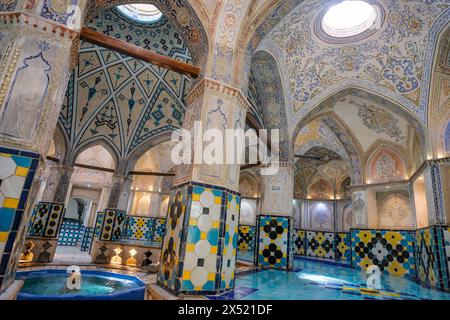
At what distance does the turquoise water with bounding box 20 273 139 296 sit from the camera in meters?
4.65

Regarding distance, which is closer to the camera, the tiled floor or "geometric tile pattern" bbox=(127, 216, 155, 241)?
the tiled floor

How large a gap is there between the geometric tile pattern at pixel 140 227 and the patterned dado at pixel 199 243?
32.4 ft

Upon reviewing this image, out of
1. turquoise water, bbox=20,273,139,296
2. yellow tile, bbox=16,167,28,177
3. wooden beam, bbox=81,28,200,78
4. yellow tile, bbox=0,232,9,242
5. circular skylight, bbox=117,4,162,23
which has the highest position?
circular skylight, bbox=117,4,162,23

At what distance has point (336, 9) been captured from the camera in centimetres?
693

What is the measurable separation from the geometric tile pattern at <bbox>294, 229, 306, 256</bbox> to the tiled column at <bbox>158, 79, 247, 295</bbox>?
11.0 metres

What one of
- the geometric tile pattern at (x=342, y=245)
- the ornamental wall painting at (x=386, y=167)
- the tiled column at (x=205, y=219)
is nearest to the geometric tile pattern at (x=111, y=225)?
the tiled column at (x=205, y=219)

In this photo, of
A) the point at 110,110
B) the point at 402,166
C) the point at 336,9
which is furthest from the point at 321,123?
the point at 110,110

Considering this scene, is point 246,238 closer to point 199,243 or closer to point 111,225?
point 111,225

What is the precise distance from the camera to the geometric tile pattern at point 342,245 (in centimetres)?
1227

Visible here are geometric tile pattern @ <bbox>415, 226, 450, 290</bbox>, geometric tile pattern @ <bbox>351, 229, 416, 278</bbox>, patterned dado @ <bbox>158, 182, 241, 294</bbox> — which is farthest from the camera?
geometric tile pattern @ <bbox>351, 229, 416, 278</bbox>

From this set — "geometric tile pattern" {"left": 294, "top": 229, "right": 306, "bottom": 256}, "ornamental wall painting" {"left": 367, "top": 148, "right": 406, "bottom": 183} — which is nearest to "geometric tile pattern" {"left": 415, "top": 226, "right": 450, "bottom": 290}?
"ornamental wall painting" {"left": 367, "top": 148, "right": 406, "bottom": 183}

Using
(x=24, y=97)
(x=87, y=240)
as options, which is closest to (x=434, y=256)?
(x=24, y=97)

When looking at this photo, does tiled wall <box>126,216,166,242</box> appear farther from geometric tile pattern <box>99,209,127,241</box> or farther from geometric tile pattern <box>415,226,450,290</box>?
geometric tile pattern <box>415,226,450,290</box>

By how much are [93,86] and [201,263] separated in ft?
26.0
